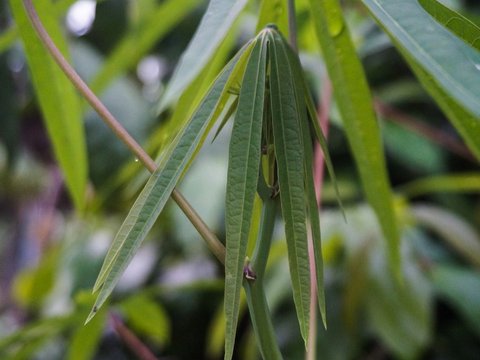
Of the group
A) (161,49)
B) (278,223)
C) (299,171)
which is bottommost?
(278,223)

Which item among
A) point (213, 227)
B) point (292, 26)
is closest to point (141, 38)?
point (213, 227)

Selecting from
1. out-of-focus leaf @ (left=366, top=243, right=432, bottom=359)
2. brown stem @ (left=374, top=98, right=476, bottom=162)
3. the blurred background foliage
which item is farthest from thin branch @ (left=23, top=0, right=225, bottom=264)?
brown stem @ (left=374, top=98, right=476, bottom=162)

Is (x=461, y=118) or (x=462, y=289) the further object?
(x=462, y=289)

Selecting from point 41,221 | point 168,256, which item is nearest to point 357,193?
point 168,256

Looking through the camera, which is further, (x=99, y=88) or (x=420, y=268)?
(x=420, y=268)

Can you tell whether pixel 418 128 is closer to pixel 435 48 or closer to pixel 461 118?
pixel 461 118

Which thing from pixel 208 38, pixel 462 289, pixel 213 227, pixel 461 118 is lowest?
pixel 462 289

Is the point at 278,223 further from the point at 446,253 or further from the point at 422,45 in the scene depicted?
the point at 422,45
